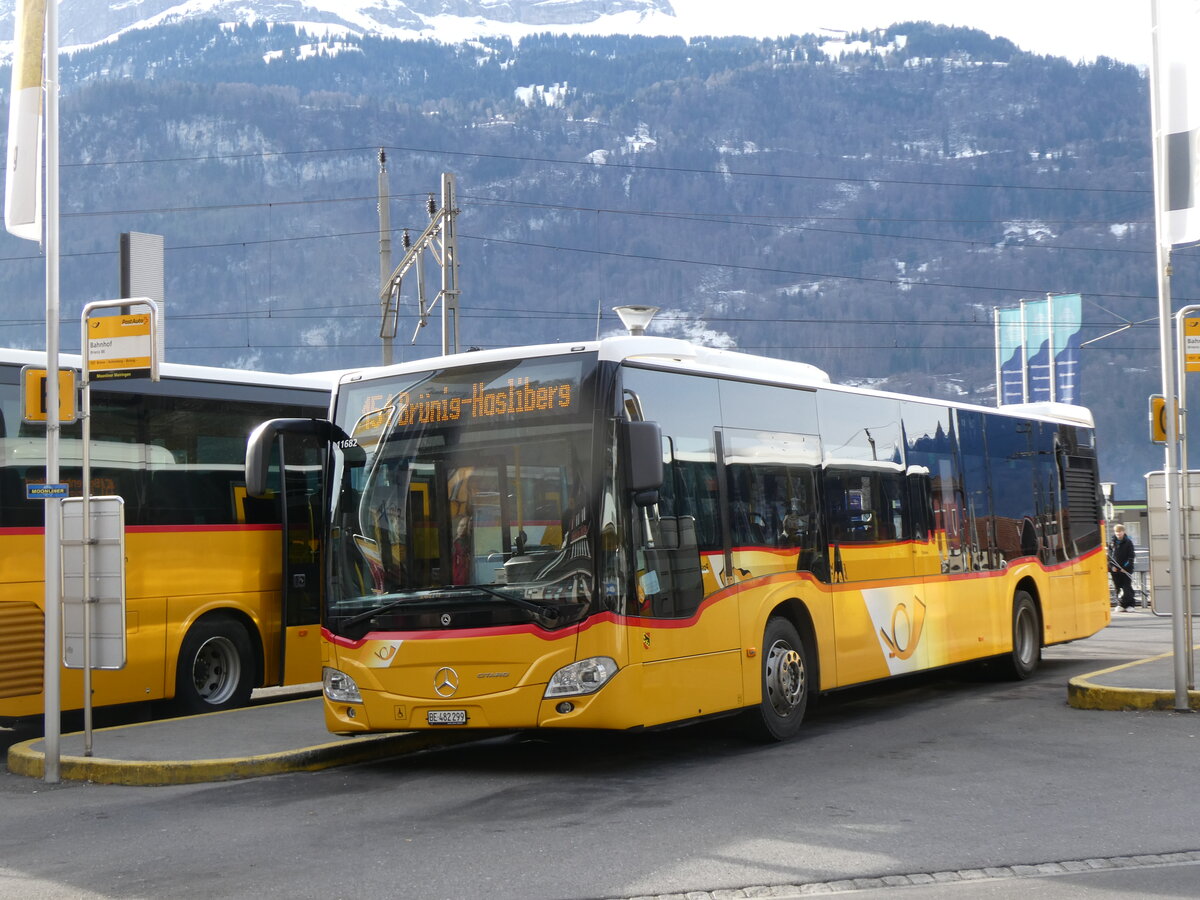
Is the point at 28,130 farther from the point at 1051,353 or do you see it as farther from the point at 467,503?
the point at 1051,353

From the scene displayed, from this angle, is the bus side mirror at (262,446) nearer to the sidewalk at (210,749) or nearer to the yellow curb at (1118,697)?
the sidewalk at (210,749)

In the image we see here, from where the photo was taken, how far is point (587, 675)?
9.90m

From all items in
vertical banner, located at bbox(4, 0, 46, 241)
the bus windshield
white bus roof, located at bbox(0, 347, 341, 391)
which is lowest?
the bus windshield

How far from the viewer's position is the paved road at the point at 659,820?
720cm

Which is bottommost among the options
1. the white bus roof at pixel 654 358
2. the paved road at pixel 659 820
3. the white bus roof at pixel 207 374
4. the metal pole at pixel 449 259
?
the paved road at pixel 659 820

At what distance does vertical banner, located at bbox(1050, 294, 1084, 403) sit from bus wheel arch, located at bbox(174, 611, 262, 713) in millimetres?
40163

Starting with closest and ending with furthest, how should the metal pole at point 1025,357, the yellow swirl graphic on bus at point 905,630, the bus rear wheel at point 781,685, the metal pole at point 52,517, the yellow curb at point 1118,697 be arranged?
the metal pole at point 52,517, the bus rear wheel at point 781,685, the yellow curb at point 1118,697, the yellow swirl graphic on bus at point 905,630, the metal pole at point 1025,357

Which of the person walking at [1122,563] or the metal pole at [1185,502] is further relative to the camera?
the person walking at [1122,563]

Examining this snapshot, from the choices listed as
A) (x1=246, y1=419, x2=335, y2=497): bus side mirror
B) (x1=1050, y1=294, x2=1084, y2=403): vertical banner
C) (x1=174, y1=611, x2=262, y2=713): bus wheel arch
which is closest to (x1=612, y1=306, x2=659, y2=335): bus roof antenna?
(x1=246, y1=419, x2=335, y2=497): bus side mirror

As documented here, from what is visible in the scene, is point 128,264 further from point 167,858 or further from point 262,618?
point 167,858

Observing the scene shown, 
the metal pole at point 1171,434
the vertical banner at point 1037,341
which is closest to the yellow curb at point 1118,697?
the metal pole at point 1171,434

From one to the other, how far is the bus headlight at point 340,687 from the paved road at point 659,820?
53cm

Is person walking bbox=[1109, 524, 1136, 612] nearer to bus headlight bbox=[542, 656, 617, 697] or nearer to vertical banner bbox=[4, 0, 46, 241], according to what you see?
bus headlight bbox=[542, 656, 617, 697]

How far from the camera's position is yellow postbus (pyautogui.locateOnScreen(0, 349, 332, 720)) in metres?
12.3
